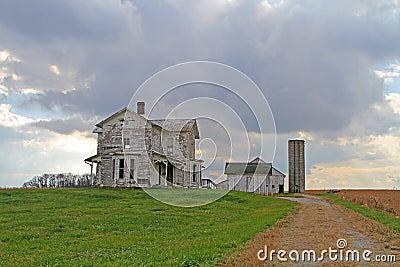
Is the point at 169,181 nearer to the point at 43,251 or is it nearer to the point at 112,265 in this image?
the point at 43,251

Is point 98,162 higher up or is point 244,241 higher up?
point 98,162

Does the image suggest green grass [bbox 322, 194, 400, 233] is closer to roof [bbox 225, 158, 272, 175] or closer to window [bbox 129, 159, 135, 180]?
window [bbox 129, 159, 135, 180]

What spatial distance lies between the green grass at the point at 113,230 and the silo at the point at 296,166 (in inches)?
1846

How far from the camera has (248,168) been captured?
3027 inches

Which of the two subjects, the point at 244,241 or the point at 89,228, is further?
the point at 89,228

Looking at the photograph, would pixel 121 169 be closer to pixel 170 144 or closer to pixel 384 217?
pixel 170 144

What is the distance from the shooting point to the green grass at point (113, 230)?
43.7 feet

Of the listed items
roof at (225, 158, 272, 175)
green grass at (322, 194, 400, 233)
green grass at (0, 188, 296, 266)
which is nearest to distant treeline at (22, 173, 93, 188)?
roof at (225, 158, 272, 175)

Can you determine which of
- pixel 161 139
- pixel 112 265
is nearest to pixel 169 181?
pixel 161 139

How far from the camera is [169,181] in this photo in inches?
1891

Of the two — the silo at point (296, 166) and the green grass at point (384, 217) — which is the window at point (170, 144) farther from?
the silo at point (296, 166)

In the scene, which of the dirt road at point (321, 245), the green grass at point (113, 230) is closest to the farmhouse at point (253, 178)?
the green grass at point (113, 230)

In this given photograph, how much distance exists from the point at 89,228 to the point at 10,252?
18.1ft

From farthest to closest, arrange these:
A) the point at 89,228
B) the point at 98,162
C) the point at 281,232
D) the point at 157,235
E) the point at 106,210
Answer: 1. the point at 98,162
2. the point at 106,210
3. the point at 89,228
4. the point at 157,235
5. the point at 281,232
